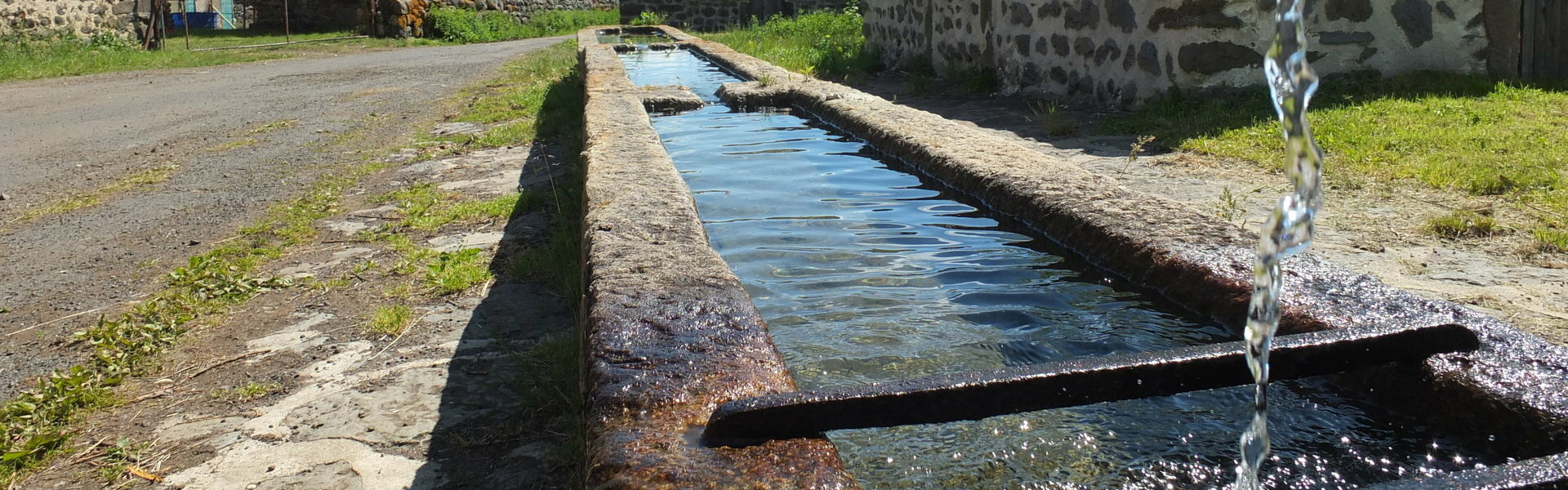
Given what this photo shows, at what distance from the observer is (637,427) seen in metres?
1.59

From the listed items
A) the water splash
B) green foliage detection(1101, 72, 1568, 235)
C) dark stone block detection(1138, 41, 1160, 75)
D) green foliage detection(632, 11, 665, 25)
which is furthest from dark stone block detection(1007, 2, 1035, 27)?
green foliage detection(632, 11, 665, 25)

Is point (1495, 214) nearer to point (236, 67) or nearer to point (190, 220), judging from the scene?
point (190, 220)

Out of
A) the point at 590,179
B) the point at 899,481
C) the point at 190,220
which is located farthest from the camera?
the point at 190,220

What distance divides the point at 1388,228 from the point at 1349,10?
2.86 m

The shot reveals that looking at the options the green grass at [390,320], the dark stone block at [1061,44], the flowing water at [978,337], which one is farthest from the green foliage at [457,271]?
the dark stone block at [1061,44]

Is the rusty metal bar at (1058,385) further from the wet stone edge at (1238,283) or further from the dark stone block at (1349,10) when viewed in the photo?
the dark stone block at (1349,10)

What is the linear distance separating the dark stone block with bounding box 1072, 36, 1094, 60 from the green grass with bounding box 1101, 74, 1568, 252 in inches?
32.2

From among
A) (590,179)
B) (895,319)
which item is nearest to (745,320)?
(895,319)

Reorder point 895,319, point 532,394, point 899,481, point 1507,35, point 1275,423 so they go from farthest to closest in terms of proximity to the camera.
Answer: point 1507,35, point 895,319, point 532,394, point 1275,423, point 899,481

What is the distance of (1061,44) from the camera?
699 centimetres

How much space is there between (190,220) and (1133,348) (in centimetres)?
366

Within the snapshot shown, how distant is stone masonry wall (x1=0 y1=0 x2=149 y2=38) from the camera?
48.6 ft

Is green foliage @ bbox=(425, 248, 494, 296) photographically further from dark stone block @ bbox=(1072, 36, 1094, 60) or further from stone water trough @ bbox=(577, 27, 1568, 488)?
dark stone block @ bbox=(1072, 36, 1094, 60)

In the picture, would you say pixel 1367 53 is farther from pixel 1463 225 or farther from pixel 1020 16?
pixel 1463 225
